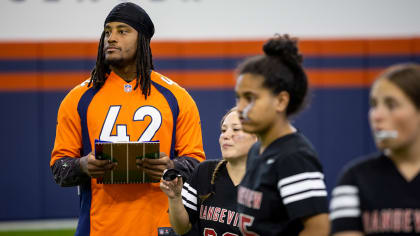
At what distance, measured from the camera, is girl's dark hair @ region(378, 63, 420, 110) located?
165 cm

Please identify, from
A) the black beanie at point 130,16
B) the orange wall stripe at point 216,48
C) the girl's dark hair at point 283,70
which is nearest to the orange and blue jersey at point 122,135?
the black beanie at point 130,16

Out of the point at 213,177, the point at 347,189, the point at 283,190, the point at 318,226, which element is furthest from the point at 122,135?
the point at 347,189

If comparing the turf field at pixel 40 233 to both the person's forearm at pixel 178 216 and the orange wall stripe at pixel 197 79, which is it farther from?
the person's forearm at pixel 178 216

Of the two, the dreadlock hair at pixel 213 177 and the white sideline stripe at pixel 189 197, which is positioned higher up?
the dreadlock hair at pixel 213 177

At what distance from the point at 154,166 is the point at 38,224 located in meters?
4.26

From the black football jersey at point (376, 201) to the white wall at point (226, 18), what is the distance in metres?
5.19

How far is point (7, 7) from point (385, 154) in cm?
557

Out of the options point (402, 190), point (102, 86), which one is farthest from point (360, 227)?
point (102, 86)

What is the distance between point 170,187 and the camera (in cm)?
241

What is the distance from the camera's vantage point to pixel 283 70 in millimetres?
1987

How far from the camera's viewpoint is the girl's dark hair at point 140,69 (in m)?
2.88

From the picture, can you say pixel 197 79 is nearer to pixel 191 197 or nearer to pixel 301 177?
pixel 191 197

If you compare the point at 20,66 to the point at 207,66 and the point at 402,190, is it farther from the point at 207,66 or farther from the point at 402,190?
the point at 402,190

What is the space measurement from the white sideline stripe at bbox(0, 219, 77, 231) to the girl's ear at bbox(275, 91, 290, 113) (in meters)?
4.77
